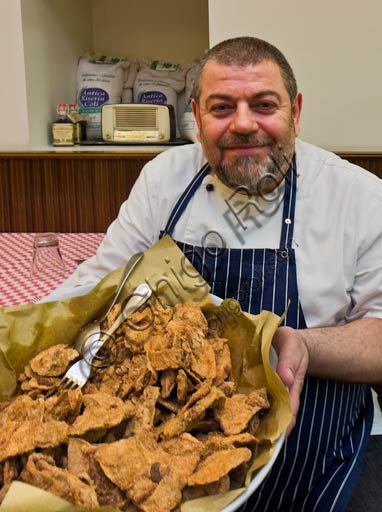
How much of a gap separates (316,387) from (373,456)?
1.18 ft

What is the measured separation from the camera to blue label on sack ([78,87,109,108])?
3.43 m

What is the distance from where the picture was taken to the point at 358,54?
2.72m

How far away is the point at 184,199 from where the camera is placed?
4.66ft

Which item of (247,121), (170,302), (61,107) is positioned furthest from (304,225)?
(61,107)

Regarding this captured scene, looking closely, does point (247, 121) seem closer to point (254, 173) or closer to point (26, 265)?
point (254, 173)

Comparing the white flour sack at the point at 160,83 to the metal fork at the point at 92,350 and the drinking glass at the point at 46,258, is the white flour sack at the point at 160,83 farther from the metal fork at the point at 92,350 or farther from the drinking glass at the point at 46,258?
the metal fork at the point at 92,350

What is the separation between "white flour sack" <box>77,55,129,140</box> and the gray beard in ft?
7.47

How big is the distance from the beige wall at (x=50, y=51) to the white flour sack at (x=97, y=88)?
0.45ft

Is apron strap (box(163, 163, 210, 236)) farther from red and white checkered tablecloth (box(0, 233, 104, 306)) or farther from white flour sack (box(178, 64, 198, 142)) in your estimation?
white flour sack (box(178, 64, 198, 142))

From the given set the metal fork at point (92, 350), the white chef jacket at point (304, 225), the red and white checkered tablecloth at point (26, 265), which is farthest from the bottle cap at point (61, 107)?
the metal fork at point (92, 350)

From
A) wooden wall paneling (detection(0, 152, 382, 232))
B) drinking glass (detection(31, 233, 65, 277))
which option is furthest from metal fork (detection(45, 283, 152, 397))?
wooden wall paneling (detection(0, 152, 382, 232))

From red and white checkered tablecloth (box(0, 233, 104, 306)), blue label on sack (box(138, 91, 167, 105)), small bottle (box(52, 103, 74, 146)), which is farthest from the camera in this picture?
blue label on sack (box(138, 91, 167, 105))

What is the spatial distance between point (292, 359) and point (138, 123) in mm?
2467

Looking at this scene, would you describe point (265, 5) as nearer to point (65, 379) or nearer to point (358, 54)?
point (358, 54)
